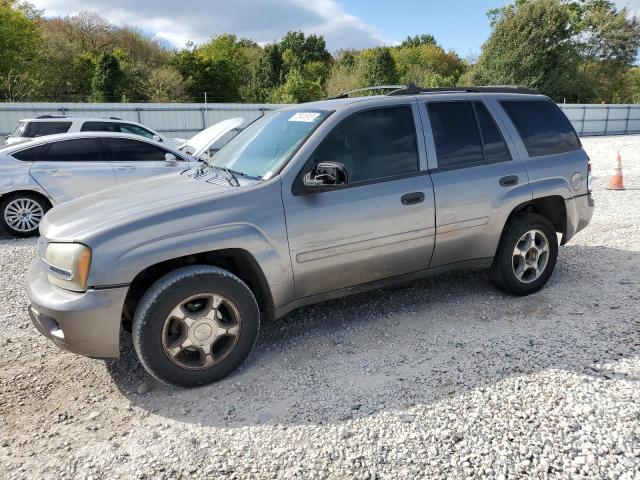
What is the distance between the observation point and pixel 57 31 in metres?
46.8

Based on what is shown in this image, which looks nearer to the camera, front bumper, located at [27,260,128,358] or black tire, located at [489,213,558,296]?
front bumper, located at [27,260,128,358]

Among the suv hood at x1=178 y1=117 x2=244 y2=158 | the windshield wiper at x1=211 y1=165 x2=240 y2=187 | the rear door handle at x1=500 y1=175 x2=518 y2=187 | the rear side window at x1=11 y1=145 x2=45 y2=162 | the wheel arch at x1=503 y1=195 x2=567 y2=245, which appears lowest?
the wheel arch at x1=503 y1=195 x2=567 y2=245

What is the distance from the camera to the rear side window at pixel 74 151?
777 cm

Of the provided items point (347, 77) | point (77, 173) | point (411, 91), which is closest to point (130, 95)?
point (347, 77)

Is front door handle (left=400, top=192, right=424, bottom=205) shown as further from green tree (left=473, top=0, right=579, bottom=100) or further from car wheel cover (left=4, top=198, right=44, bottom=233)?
green tree (left=473, top=0, right=579, bottom=100)

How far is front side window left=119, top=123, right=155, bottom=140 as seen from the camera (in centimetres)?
1085

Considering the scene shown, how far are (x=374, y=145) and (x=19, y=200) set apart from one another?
625 centimetres

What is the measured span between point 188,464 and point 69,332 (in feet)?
3.56

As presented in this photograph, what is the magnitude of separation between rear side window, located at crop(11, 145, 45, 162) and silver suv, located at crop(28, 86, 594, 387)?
4714 mm

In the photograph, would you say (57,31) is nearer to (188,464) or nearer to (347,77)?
(347,77)

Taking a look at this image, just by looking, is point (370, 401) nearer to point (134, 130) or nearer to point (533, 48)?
point (134, 130)

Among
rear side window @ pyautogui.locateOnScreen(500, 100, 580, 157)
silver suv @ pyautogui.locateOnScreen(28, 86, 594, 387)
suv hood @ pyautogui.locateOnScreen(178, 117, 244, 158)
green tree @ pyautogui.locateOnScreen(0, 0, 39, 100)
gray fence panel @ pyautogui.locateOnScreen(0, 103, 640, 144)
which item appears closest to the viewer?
silver suv @ pyautogui.locateOnScreen(28, 86, 594, 387)

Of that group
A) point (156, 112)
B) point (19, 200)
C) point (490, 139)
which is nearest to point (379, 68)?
point (156, 112)

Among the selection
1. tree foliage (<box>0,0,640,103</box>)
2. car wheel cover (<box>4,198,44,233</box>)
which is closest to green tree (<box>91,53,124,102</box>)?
tree foliage (<box>0,0,640,103</box>)
